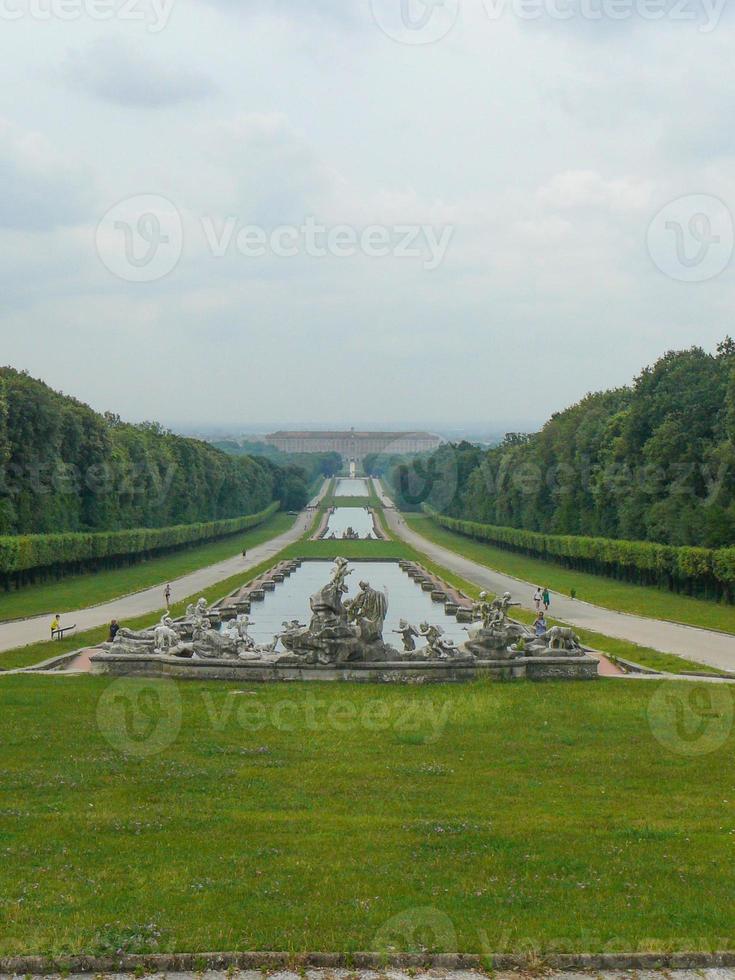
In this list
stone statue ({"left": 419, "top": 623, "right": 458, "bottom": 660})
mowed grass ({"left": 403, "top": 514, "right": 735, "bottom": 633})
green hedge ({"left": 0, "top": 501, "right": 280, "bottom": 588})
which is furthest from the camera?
green hedge ({"left": 0, "top": 501, "right": 280, "bottom": 588})

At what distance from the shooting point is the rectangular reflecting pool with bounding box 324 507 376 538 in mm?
97150

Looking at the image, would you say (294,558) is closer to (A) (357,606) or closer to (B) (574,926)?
(A) (357,606)

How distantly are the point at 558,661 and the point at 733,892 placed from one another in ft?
44.4

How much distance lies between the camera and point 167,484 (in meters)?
81.9

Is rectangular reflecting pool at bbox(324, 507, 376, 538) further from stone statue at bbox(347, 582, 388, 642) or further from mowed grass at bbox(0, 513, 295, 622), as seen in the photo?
stone statue at bbox(347, 582, 388, 642)

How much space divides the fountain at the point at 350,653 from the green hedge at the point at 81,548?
2573cm

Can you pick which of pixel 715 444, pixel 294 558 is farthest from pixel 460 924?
pixel 294 558

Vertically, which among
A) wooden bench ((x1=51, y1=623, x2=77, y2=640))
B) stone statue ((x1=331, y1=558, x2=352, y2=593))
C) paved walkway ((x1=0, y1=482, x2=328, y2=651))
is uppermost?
stone statue ((x1=331, y1=558, x2=352, y2=593))

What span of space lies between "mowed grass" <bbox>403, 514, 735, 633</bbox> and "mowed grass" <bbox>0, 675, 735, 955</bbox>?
19.9 meters

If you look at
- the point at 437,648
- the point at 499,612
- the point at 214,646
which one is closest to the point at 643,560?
the point at 499,612

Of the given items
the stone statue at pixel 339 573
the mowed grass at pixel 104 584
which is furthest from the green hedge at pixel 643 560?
the stone statue at pixel 339 573

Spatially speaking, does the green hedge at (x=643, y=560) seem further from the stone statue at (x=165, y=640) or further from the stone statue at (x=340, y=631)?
the stone statue at (x=165, y=640)

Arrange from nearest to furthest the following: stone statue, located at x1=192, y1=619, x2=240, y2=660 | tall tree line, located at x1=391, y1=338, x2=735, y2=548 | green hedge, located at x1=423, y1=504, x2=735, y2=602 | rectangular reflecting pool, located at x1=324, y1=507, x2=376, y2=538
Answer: stone statue, located at x1=192, y1=619, x2=240, y2=660
green hedge, located at x1=423, y1=504, x2=735, y2=602
tall tree line, located at x1=391, y1=338, x2=735, y2=548
rectangular reflecting pool, located at x1=324, y1=507, x2=376, y2=538

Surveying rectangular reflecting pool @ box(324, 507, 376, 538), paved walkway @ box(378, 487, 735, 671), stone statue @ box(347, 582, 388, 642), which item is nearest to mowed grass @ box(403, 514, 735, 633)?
paved walkway @ box(378, 487, 735, 671)
